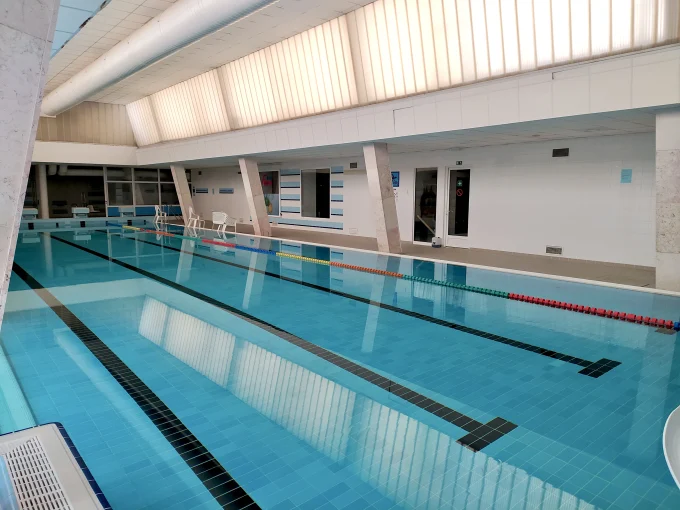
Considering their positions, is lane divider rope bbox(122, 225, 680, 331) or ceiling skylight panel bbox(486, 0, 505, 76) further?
ceiling skylight panel bbox(486, 0, 505, 76)

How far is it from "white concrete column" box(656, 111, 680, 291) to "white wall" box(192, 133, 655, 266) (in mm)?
2166

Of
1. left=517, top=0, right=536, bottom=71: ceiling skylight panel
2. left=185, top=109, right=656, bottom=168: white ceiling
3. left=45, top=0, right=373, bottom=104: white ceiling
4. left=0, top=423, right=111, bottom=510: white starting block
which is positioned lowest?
left=0, top=423, right=111, bottom=510: white starting block

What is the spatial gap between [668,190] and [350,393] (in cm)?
513

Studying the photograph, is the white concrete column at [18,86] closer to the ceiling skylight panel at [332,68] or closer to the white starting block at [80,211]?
the ceiling skylight panel at [332,68]

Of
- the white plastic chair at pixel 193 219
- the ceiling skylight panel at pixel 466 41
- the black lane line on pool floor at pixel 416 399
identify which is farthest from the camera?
the white plastic chair at pixel 193 219

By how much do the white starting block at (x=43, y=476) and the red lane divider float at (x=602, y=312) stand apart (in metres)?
5.47

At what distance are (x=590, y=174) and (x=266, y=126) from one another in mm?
Result: 7691

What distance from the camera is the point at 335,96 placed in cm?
1015

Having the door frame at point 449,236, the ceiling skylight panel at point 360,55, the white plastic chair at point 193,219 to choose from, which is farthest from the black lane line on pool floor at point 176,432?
the white plastic chair at point 193,219

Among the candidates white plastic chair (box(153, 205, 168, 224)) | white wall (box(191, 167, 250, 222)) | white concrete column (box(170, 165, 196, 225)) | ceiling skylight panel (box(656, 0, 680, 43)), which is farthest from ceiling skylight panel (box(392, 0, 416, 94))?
white plastic chair (box(153, 205, 168, 224))

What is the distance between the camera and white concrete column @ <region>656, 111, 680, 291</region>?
19.2 feet

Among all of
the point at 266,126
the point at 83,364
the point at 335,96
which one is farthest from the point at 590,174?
the point at 83,364

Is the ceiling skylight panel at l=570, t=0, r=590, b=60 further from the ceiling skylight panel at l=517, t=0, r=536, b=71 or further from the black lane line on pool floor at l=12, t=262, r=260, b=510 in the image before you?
Answer: the black lane line on pool floor at l=12, t=262, r=260, b=510

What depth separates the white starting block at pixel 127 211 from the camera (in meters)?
20.9
